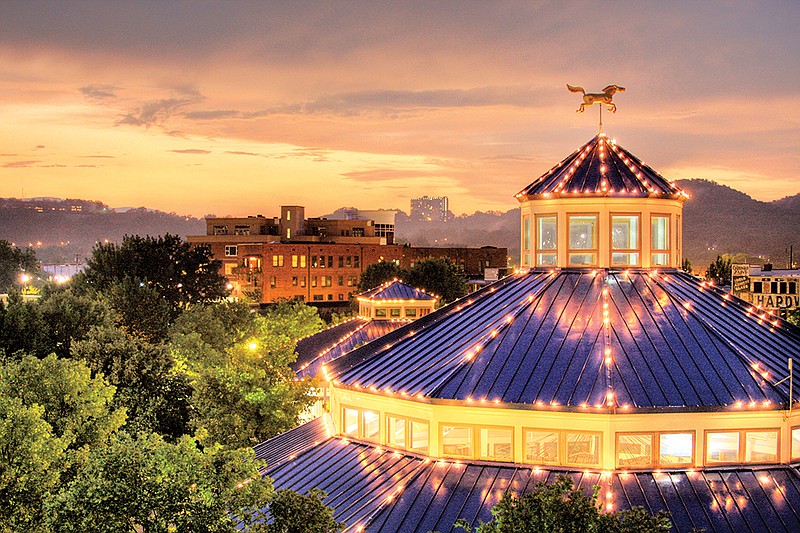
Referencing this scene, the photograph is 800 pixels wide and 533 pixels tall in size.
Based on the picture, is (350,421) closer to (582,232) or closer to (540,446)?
(540,446)

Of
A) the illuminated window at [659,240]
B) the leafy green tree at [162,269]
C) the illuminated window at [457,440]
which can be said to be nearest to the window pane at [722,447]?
the illuminated window at [457,440]

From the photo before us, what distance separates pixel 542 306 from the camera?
29.4m

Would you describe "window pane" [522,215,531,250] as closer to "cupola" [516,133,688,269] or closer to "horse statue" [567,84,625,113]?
"cupola" [516,133,688,269]

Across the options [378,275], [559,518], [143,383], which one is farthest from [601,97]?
[378,275]

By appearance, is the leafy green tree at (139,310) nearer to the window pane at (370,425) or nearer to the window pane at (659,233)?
the window pane at (370,425)

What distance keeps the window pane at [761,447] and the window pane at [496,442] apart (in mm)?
6954

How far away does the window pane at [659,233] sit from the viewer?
102 feet

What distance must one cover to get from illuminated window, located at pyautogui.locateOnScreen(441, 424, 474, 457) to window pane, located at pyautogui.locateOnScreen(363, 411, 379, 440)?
11.4 ft

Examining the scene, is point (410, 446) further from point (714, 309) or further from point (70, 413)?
point (70, 413)

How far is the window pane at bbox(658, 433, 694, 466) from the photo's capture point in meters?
24.0

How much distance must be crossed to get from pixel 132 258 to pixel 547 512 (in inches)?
3387

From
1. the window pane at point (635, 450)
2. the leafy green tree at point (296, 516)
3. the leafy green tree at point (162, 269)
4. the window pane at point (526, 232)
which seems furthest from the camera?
the leafy green tree at point (162, 269)

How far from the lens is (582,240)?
31.2 meters

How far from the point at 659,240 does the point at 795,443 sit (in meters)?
9.38
